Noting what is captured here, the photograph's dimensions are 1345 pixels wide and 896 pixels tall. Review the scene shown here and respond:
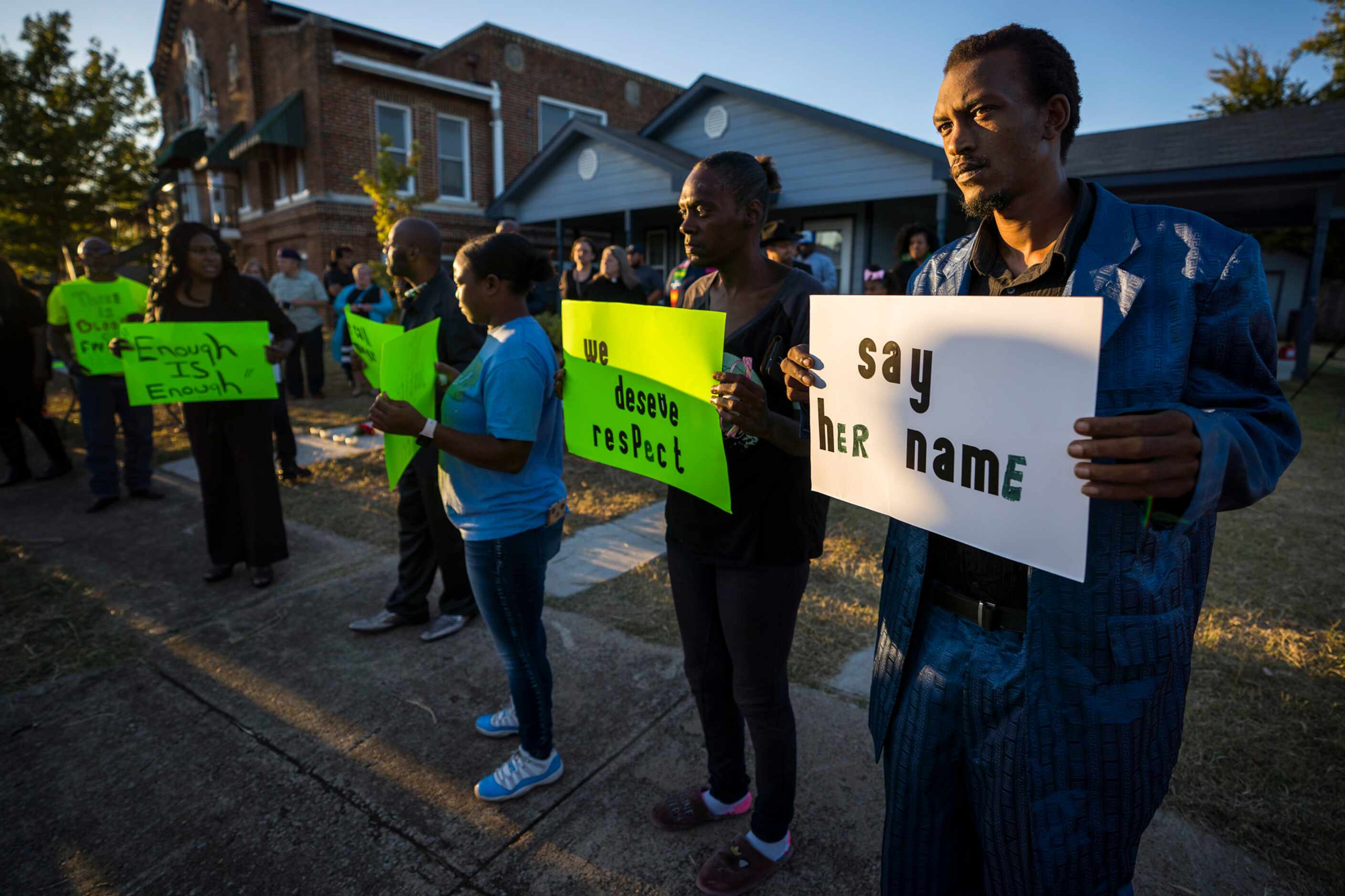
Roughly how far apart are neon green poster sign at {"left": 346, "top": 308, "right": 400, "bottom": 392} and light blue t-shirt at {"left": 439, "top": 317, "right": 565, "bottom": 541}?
1.92ft

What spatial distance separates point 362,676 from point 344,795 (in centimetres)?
85

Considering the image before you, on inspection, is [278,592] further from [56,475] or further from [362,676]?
[56,475]

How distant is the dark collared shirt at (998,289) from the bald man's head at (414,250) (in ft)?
8.83

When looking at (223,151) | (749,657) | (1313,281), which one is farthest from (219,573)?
(223,151)

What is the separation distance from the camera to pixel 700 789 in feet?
7.74

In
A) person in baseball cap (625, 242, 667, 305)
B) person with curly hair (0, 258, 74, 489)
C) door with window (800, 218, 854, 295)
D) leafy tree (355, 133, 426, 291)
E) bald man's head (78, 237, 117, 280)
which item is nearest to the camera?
bald man's head (78, 237, 117, 280)

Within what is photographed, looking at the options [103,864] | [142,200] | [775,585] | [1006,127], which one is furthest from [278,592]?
[142,200]

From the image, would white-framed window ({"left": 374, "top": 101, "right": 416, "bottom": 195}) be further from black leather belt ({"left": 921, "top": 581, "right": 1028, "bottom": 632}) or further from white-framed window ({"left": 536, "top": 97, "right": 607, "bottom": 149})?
black leather belt ({"left": 921, "top": 581, "right": 1028, "bottom": 632})

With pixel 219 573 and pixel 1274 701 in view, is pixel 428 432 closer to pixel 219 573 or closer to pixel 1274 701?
pixel 219 573

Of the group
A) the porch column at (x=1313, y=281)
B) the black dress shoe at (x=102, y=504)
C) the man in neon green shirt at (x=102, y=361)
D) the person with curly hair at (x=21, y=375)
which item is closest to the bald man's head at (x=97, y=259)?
the man in neon green shirt at (x=102, y=361)

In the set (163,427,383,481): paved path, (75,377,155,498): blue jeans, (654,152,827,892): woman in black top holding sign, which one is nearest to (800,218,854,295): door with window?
(163,427,383,481): paved path

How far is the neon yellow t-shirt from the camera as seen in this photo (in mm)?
5680

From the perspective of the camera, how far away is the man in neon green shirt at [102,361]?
5703mm

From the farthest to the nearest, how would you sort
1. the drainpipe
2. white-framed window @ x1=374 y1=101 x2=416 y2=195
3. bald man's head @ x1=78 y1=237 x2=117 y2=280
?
the drainpipe
white-framed window @ x1=374 y1=101 x2=416 y2=195
bald man's head @ x1=78 y1=237 x2=117 y2=280
